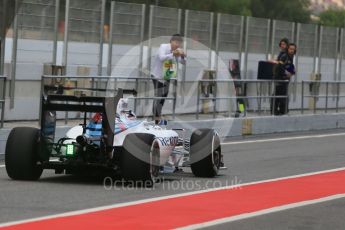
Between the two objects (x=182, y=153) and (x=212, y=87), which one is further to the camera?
(x=212, y=87)

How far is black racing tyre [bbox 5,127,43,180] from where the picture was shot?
12.7 m

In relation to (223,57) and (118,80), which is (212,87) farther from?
(223,57)

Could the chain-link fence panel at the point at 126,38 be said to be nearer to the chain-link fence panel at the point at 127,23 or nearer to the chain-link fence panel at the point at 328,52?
the chain-link fence panel at the point at 127,23

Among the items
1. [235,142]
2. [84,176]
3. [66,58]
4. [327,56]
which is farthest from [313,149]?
[327,56]

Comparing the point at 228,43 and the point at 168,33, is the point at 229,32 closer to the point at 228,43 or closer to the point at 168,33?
the point at 228,43

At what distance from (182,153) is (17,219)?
456cm

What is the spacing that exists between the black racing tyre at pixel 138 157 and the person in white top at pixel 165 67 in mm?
7795

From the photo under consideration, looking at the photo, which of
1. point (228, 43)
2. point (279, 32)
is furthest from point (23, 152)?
point (279, 32)

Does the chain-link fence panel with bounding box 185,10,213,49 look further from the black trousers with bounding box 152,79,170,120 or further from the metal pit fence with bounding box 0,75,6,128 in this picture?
the metal pit fence with bounding box 0,75,6,128

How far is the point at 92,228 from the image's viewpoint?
955 centimetres

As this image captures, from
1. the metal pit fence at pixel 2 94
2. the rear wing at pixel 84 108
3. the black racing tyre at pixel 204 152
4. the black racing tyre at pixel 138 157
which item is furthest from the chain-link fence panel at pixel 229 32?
the black racing tyre at pixel 138 157

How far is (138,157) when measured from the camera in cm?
1246

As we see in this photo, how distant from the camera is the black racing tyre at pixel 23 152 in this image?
12727mm

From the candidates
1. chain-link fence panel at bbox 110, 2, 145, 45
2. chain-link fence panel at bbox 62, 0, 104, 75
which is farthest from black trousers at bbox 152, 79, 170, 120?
chain-link fence panel at bbox 110, 2, 145, 45
